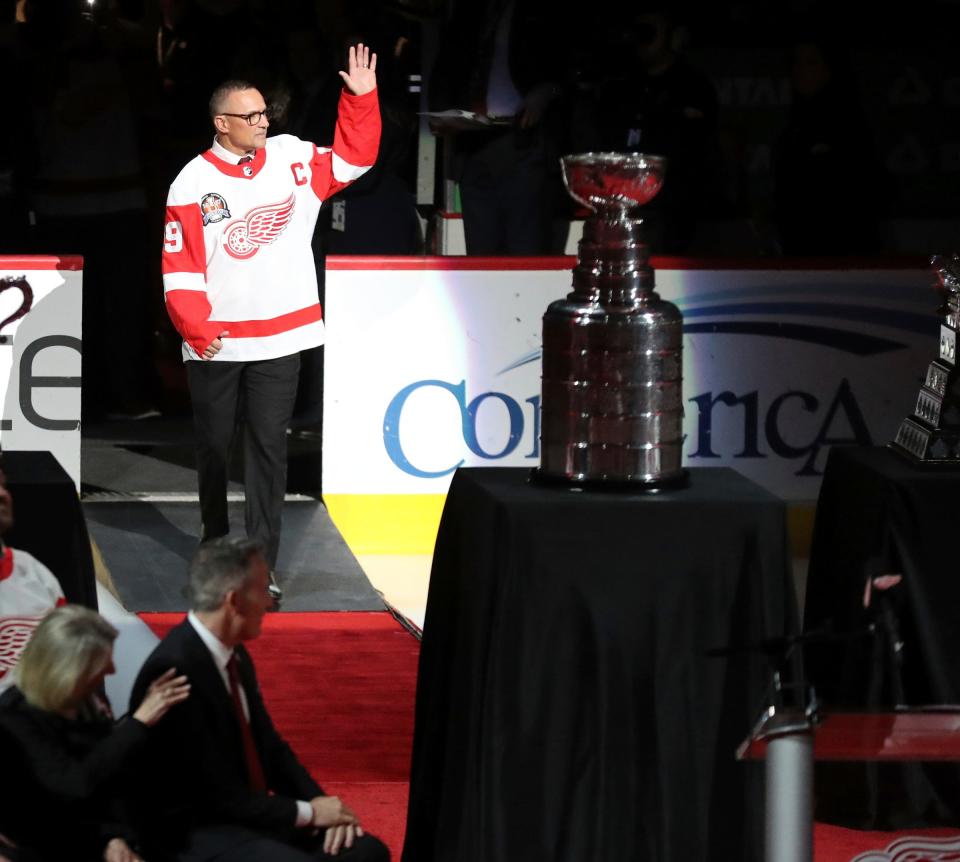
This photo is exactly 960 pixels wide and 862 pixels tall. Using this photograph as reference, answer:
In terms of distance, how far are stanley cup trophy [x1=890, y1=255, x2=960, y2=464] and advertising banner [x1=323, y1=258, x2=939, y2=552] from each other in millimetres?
2857

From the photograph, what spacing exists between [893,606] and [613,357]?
1041mm

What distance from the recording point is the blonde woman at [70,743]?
390cm

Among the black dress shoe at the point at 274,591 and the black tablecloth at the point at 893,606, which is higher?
the black tablecloth at the point at 893,606

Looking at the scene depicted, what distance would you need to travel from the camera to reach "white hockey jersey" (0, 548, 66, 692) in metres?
4.31

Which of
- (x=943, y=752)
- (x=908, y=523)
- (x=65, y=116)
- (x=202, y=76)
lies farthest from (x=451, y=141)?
(x=943, y=752)

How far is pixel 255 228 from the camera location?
23.4 ft

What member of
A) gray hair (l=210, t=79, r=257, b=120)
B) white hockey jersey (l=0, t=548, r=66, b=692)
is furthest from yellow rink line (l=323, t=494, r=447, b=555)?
white hockey jersey (l=0, t=548, r=66, b=692)

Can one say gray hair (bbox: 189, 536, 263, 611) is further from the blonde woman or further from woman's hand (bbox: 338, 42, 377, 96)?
woman's hand (bbox: 338, 42, 377, 96)

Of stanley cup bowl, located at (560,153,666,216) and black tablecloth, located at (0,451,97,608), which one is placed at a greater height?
stanley cup bowl, located at (560,153,666,216)

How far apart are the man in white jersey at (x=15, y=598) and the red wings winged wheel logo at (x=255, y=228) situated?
2.82 metres

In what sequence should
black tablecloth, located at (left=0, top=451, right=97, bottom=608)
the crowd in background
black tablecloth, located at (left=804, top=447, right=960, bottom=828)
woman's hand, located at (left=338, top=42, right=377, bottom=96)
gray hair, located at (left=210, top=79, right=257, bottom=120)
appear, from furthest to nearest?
the crowd in background < woman's hand, located at (left=338, top=42, right=377, bottom=96) < gray hair, located at (left=210, top=79, right=257, bottom=120) < black tablecloth, located at (left=804, top=447, right=960, bottom=828) < black tablecloth, located at (left=0, top=451, right=97, bottom=608)

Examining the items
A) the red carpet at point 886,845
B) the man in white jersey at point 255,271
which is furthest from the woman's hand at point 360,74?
the red carpet at point 886,845

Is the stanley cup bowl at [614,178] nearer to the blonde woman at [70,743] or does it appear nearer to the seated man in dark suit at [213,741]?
the seated man in dark suit at [213,741]

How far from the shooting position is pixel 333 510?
27.0ft
